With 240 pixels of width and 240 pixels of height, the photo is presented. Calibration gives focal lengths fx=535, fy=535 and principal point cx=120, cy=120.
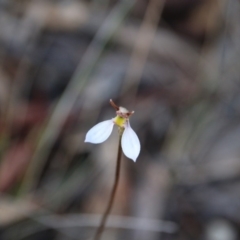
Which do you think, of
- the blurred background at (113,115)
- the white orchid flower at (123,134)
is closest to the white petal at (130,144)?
the white orchid flower at (123,134)

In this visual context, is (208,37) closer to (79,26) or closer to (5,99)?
(79,26)

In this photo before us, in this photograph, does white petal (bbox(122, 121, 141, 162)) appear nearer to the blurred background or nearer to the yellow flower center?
the yellow flower center

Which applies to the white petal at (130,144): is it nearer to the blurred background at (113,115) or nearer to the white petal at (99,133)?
the white petal at (99,133)

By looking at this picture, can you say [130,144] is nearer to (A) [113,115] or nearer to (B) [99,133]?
(B) [99,133]

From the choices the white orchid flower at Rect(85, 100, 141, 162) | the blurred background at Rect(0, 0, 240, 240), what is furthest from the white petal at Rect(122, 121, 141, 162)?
the blurred background at Rect(0, 0, 240, 240)

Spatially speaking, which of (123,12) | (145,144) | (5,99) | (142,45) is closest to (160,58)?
(142,45)

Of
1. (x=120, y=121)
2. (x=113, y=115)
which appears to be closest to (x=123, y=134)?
(x=120, y=121)
